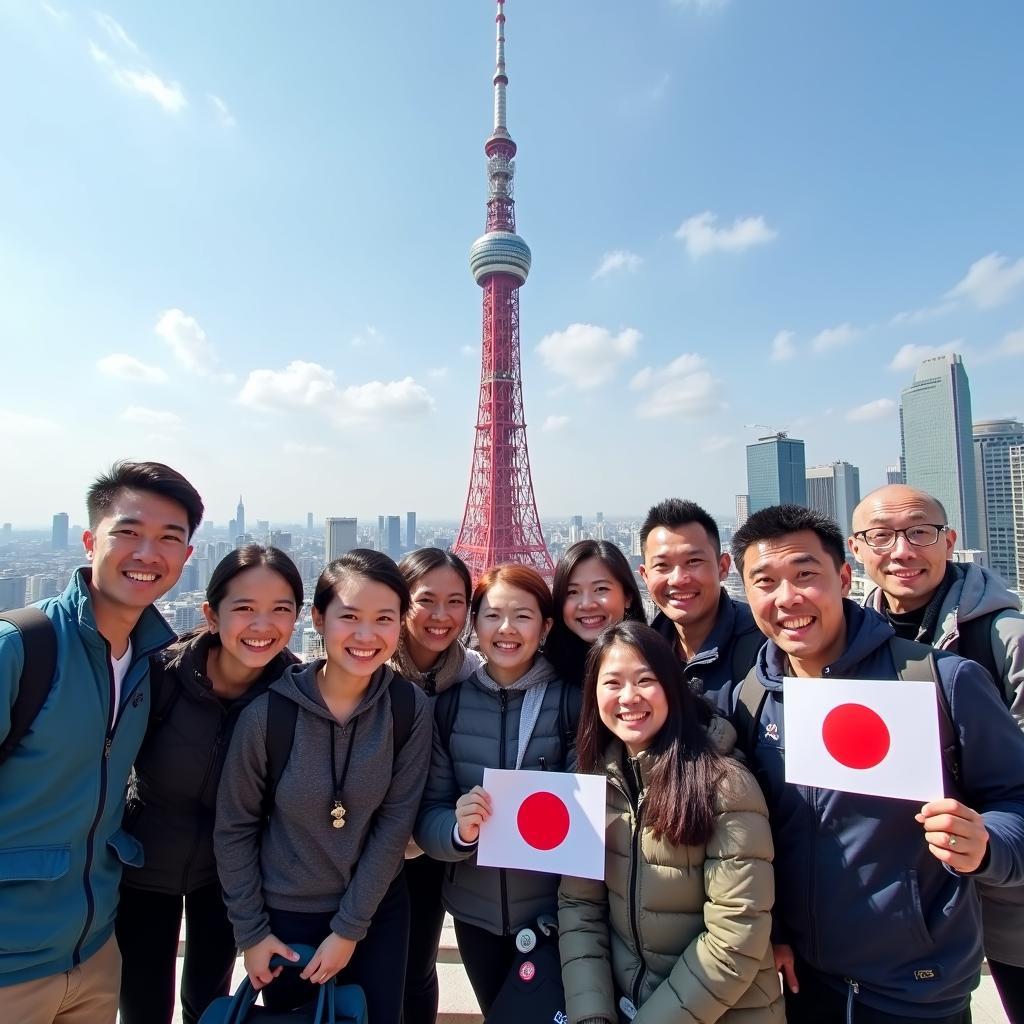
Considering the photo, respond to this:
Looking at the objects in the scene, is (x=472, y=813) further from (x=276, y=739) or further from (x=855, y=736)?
(x=855, y=736)

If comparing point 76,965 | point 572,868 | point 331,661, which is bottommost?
point 76,965

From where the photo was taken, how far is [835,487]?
222ft

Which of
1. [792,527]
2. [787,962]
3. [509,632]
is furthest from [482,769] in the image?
[792,527]

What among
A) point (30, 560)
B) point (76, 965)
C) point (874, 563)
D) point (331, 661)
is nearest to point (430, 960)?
point (76, 965)

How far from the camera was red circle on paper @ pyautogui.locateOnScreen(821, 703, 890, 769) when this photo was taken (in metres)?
1.50

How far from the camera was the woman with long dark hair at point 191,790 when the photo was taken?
1.94 meters

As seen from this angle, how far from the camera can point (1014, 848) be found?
1.42 m

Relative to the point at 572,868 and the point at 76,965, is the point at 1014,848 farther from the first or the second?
the point at 76,965

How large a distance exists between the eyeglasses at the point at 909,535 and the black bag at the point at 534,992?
192 cm

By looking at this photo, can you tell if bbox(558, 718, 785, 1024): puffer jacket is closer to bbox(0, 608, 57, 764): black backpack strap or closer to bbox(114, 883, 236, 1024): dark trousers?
bbox(114, 883, 236, 1024): dark trousers

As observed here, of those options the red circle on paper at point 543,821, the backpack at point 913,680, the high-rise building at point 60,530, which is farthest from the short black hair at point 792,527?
the high-rise building at point 60,530

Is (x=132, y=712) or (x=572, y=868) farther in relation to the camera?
(x=132, y=712)

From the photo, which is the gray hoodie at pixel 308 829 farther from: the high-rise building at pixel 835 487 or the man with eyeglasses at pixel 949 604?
the high-rise building at pixel 835 487

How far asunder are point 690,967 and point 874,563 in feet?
5.47
